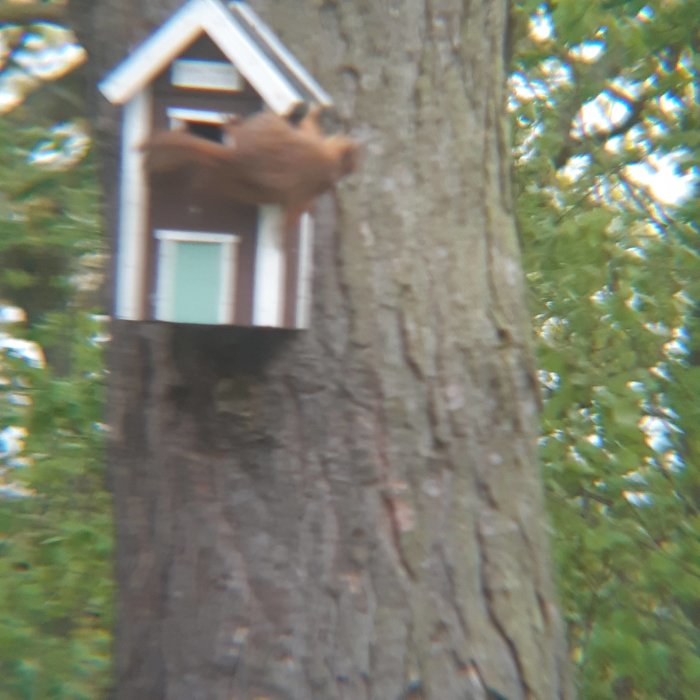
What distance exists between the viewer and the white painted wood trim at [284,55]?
156 centimetres

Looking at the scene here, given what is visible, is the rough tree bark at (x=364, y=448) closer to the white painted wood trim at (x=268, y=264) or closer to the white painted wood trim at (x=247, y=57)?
the white painted wood trim at (x=268, y=264)

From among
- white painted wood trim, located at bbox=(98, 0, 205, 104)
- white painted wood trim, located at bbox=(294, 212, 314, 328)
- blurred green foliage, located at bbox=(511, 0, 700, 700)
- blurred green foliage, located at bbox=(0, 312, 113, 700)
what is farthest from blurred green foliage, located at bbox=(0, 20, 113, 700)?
white painted wood trim, located at bbox=(98, 0, 205, 104)

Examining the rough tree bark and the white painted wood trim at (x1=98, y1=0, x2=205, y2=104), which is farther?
the rough tree bark

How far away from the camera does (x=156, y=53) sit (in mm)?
1515

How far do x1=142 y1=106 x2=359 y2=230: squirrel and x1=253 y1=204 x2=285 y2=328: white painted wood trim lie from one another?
2cm

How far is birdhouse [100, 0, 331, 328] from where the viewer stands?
1520mm

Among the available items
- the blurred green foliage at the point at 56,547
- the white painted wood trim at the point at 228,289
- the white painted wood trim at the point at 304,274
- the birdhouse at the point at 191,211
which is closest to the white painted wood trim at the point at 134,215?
the birdhouse at the point at 191,211

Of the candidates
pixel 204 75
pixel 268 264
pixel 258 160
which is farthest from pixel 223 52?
pixel 268 264

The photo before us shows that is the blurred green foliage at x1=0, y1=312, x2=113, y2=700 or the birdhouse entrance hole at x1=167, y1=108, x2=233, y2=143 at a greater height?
the birdhouse entrance hole at x1=167, y1=108, x2=233, y2=143

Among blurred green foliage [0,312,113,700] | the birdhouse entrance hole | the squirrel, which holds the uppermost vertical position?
the birdhouse entrance hole

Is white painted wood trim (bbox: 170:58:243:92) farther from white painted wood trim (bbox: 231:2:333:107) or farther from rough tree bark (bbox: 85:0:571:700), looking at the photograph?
rough tree bark (bbox: 85:0:571:700)

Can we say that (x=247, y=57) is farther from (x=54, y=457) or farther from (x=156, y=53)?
(x=54, y=457)

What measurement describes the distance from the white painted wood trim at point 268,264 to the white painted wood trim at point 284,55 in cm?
19

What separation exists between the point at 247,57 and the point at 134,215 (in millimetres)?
273
